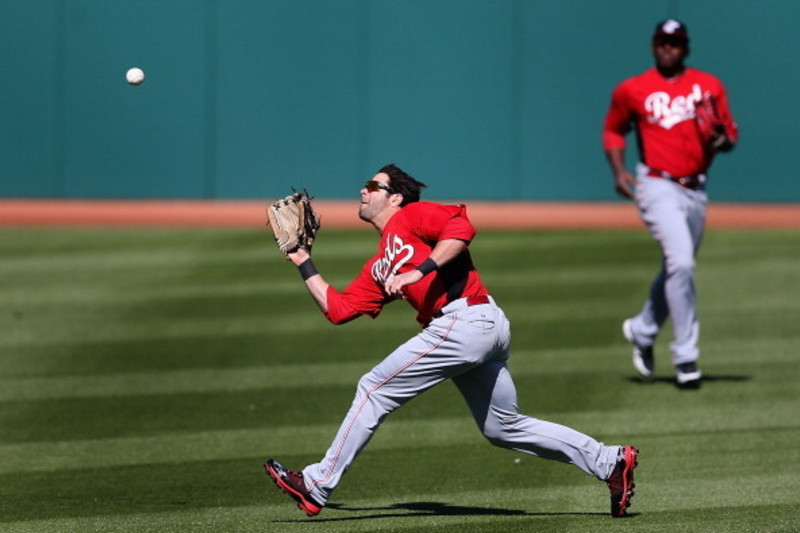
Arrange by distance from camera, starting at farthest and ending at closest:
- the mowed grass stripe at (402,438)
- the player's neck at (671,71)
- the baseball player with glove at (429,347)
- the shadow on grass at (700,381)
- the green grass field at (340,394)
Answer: the shadow on grass at (700,381) → the player's neck at (671,71) → the mowed grass stripe at (402,438) → the green grass field at (340,394) → the baseball player with glove at (429,347)

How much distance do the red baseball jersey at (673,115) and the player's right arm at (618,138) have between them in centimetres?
13

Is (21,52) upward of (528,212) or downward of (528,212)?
upward

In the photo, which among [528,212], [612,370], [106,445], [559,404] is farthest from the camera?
[528,212]

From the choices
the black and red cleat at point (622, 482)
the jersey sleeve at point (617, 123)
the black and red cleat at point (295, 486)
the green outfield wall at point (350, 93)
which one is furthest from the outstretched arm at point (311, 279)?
the green outfield wall at point (350, 93)

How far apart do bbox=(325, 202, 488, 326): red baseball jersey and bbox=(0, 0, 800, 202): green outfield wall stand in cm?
1368

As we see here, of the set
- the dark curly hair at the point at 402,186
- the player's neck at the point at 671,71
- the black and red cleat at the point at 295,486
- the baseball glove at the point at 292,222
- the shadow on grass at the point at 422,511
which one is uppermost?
the player's neck at the point at 671,71

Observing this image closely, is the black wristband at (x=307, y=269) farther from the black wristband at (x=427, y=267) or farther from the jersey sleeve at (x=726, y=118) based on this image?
the jersey sleeve at (x=726, y=118)

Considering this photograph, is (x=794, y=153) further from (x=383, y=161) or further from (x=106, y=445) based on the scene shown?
(x=106, y=445)

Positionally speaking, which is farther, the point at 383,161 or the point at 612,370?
the point at 383,161

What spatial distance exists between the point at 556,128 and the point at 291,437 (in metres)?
11.8

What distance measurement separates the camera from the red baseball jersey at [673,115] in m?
11.0

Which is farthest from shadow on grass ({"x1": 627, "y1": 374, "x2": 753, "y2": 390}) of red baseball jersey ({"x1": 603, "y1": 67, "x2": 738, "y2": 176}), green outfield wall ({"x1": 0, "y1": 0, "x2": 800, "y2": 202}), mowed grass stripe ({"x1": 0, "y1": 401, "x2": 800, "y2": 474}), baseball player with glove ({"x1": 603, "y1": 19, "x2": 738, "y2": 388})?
green outfield wall ({"x1": 0, "y1": 0, "x2": 800, "y2": 202})

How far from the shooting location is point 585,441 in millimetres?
7367

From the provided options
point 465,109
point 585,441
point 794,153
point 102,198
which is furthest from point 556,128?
point 585,441
